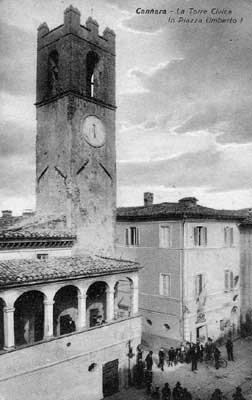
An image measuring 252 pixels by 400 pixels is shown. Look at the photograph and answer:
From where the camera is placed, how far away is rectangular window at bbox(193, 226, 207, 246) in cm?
2353

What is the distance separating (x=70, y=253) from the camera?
1961cm

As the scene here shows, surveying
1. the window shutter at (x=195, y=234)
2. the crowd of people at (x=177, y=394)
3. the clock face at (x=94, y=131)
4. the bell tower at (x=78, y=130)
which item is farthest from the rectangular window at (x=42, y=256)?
the window shutter at (x=195, y=234)

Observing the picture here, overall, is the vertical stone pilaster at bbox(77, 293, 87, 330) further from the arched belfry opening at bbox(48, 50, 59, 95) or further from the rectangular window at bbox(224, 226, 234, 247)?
the rectangular window at bbox(224, 226, 234, 247)

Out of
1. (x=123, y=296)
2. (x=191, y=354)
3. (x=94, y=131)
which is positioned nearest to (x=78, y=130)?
(x=94, y=131)

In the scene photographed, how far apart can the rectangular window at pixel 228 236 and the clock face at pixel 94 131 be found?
10868mm

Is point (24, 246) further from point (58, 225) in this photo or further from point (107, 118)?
point (107, 118)

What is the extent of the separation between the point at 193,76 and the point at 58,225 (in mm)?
11277

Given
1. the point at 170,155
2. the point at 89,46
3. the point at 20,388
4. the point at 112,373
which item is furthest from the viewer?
the point at 170,155

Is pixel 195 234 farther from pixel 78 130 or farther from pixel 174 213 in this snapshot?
pixel 78 130

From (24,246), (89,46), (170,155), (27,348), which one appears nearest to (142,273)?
(24,246)

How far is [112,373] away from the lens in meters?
17.3

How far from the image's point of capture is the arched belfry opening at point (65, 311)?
696 inches

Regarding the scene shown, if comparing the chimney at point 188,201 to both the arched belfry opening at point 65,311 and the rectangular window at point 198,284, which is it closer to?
the rectangular window at point 198,284

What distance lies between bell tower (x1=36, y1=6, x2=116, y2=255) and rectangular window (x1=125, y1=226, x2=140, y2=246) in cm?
334
